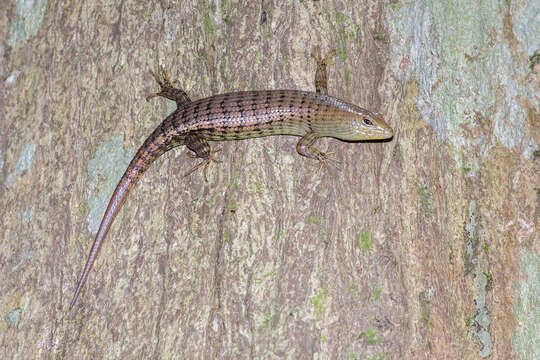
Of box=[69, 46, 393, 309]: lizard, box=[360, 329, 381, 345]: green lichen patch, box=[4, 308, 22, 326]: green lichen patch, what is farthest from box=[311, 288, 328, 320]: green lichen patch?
box=[4, 308, 22, 326]: green lichen patch

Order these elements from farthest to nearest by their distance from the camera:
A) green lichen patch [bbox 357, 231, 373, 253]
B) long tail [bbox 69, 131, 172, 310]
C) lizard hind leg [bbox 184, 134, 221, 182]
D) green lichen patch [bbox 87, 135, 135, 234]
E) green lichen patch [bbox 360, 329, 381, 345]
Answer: lizard hind leg [bbox 184, 134, 221, 182] → green lichen patch [bbox 87, 135, 135, 234] → long tail [bbox 69, 131, 172, 310] → green lichen patch [bbox 357, 231, 373, 253] → green lichen patch [bbox 360, 329, 381, 345]

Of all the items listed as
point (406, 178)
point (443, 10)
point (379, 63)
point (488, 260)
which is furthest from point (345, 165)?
point (443, 10)

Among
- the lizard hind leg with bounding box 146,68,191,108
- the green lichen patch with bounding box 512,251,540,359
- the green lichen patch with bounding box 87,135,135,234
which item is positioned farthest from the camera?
the lizard hind leg with bounding box 146,68,191,108

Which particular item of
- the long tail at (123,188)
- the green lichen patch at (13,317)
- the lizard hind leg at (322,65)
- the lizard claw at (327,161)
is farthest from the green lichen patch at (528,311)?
the green lichen patch at (13,317)

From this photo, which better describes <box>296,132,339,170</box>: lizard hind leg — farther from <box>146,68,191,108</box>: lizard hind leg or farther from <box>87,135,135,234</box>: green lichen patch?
<box>87,135,135,234</box>: green lichen patch

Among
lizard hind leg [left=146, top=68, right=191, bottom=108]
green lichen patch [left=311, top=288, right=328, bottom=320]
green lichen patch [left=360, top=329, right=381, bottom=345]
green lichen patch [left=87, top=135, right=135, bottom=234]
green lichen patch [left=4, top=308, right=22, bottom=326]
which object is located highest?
lizard hind leg [left=146, top=68, right=191, bottom=108]

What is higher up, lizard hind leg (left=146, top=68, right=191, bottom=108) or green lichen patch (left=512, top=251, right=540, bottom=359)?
lizard hind leg (left=146, top=68, right=191, bottom=108)

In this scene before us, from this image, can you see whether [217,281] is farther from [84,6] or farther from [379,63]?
[84,6]
